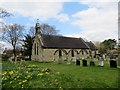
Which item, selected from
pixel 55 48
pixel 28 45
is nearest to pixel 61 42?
pixel 55 48

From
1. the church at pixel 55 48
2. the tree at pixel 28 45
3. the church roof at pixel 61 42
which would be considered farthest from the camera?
the tree at pixel 28 45

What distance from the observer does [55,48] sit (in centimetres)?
5175

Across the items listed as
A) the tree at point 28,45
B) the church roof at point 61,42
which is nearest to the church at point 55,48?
the church roof at point 61,42

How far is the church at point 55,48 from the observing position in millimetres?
50381

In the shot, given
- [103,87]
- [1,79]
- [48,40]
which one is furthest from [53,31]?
[103,87]

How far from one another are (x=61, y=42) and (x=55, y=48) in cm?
356

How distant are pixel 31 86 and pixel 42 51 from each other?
36530 mm

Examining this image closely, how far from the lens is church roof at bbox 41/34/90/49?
51525 millimetres

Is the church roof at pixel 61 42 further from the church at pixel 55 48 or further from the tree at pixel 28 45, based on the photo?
the tree at pixel 28 45

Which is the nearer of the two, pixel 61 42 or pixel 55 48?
pixel 55 48

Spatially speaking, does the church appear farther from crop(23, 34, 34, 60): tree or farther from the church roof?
crop(23, 34, 34, 60): tree

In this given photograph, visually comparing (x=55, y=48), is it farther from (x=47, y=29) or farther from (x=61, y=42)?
(x=47, y=29)

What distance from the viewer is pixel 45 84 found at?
532 inches

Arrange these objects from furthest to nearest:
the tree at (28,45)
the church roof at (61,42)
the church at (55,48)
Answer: the tree at (28,45) < the church roof at (61,42) < the church at (55,48)
